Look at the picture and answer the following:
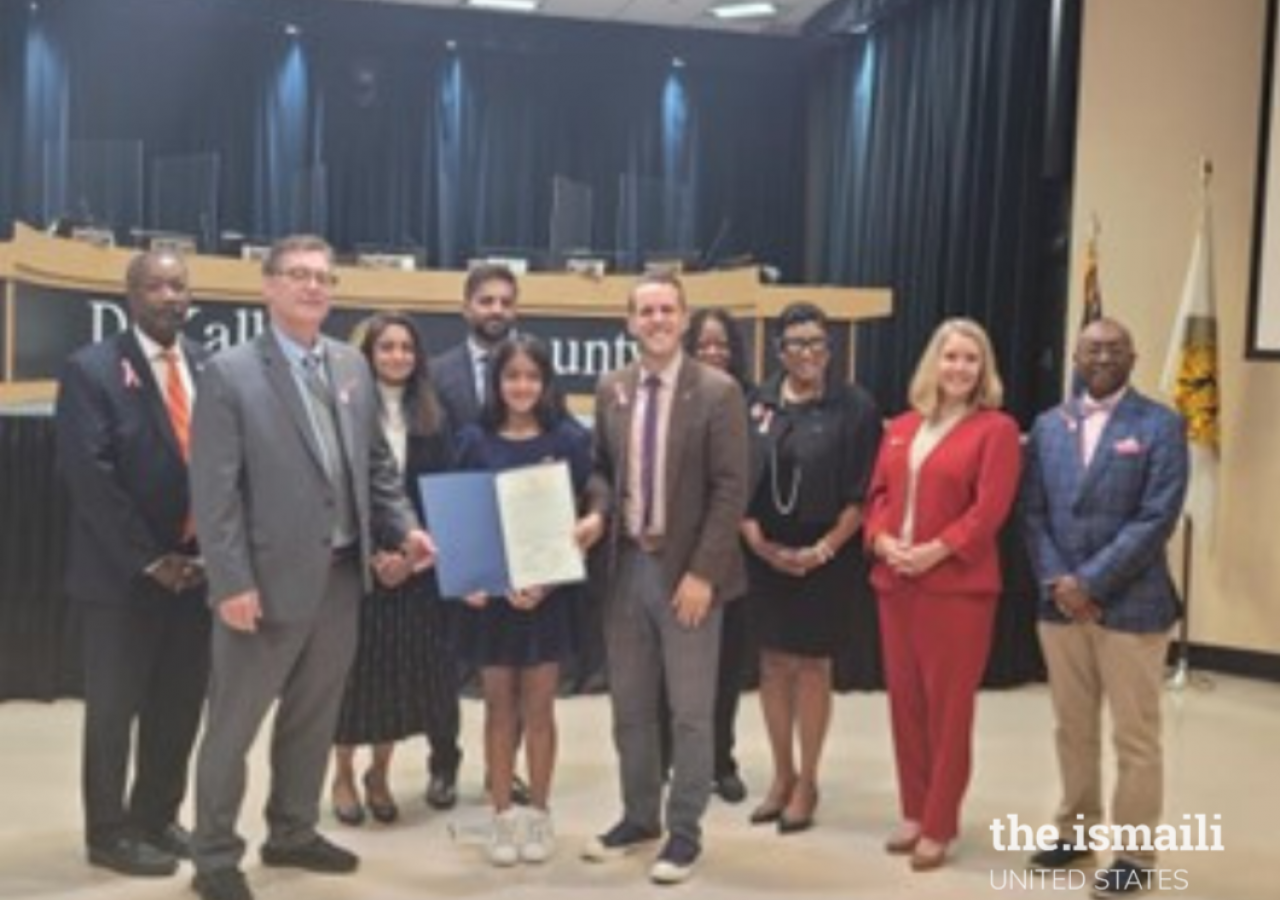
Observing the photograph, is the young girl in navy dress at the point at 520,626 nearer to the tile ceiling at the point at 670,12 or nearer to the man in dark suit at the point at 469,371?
the man in dark suit at the point at 469,371

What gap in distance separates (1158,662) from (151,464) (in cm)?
265

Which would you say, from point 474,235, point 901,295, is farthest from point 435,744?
point 474,235

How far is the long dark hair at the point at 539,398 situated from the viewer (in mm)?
3906

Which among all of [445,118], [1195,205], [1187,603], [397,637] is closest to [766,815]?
[397,637]

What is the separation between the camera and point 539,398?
12.9ft

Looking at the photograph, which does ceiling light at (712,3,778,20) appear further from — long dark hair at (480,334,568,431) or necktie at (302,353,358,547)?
necktie at (302,353,358,547)

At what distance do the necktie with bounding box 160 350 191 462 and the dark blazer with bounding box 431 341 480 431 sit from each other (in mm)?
822

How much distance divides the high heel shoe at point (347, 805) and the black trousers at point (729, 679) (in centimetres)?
95

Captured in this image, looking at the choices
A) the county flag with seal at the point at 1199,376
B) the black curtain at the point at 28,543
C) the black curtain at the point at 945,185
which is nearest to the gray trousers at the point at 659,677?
the black curtain at the point at 28,543

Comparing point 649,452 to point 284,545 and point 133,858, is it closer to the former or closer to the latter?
point 284,545

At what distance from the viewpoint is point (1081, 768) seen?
3986mm

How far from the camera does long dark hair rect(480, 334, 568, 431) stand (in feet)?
12.8

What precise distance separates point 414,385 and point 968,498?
160 cm

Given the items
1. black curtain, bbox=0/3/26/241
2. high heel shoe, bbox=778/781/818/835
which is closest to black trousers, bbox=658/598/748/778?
high heel shoe, bbox=778/781/818/835
